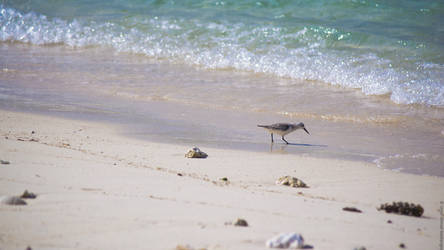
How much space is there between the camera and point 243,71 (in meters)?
12.0

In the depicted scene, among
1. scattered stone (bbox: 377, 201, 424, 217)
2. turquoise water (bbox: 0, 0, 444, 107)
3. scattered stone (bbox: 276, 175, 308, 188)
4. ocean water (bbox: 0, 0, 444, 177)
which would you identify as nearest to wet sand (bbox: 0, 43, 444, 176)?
ocean water (bbox: 0, 0, 444, 177)

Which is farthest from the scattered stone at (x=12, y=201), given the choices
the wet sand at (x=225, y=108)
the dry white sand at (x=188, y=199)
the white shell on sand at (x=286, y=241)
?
the wet sand at (x=225, y=108)

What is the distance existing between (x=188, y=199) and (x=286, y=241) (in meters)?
1.09

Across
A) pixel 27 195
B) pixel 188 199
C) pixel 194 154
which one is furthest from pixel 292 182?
pixel 27 195

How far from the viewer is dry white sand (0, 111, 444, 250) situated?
353cm

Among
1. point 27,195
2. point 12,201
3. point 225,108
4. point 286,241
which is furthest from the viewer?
point 225,108

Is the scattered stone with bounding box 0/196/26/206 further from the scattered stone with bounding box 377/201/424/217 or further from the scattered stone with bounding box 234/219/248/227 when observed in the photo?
the scattered stone with bounding box 377/201/424/217

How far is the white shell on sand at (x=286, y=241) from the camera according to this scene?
11.1 feet

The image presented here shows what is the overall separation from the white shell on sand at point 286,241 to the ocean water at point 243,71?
313cm

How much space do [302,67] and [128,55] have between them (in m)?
4.62

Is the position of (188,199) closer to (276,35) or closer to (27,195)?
(27,195)

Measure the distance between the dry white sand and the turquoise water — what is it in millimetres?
4655

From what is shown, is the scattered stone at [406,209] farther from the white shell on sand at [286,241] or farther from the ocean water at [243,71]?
the ocean water at [243,71]

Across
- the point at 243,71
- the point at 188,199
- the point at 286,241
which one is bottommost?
the point at 286,241
